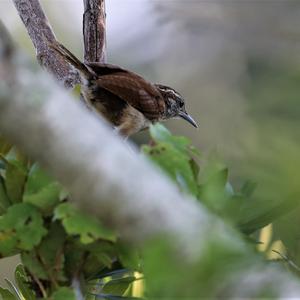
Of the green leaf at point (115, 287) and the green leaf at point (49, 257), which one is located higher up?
the green leaf at point (115, 287)

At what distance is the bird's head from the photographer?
226 centimetres

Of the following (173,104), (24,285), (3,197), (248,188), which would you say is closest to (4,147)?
(3,197)

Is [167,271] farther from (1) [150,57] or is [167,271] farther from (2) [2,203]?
(1) [150,57]

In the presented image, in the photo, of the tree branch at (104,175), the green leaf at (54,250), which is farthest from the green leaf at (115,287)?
the tree branch at (104,175)

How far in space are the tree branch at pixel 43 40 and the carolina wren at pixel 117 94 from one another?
0.03 metres

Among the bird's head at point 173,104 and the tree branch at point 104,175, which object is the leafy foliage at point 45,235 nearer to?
the tree branch at point 104,175

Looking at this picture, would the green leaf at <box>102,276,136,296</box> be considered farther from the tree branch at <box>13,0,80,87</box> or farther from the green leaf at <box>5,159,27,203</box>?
the tree branch at <box>13,0,80,87</box>

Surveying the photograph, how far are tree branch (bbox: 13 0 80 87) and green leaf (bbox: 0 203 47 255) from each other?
711 millimetres

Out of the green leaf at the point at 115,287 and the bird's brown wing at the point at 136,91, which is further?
the bird's brown wing at the point at 136,91

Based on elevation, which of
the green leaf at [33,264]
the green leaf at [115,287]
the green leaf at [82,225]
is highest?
the green leaf at [115,287]

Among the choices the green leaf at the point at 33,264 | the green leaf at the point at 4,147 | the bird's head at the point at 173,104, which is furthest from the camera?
the bird's head at the point at 173,104

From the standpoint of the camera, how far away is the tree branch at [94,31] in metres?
1.71

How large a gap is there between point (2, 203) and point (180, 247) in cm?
41

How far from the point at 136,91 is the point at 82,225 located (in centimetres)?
102
